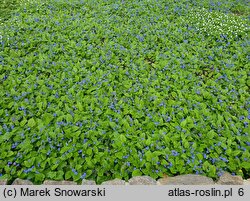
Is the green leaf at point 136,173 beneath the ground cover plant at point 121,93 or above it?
beneath

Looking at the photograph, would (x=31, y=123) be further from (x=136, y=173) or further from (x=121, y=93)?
(x=136, y=173)

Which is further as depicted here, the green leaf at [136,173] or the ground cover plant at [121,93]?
the ground cover plant at [121,93]

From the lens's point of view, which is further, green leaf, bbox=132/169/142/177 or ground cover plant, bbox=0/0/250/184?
ground cover plant, bbox=0/0/250/184

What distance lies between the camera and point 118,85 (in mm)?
4902

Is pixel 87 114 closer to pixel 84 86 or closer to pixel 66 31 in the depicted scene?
pixel 84 86

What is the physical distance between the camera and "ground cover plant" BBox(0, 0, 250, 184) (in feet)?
11.9

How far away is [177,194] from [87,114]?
203 cm

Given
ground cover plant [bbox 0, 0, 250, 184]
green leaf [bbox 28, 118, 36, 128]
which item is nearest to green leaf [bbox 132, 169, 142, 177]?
ground cover plant [bbox 0, 0, 250, 184]

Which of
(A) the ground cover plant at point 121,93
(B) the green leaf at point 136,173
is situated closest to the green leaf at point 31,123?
(A) the ground cover plant at point 121,93

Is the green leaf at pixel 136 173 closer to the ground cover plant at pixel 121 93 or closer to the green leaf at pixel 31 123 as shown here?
the ground cover plant at pixel 121 93

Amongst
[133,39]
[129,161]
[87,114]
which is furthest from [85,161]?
[133,39]

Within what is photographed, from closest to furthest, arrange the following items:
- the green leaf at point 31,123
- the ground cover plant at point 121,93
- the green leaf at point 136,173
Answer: the green leaf at point 136,173
the ground cover plant at point 121,93
the green leaf at point 31,123

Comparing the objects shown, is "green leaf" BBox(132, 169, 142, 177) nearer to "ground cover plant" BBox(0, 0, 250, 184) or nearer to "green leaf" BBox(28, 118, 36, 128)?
"ground cover plant" BBox(0, 0, 250, 184)

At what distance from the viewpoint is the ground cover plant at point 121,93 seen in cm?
361
